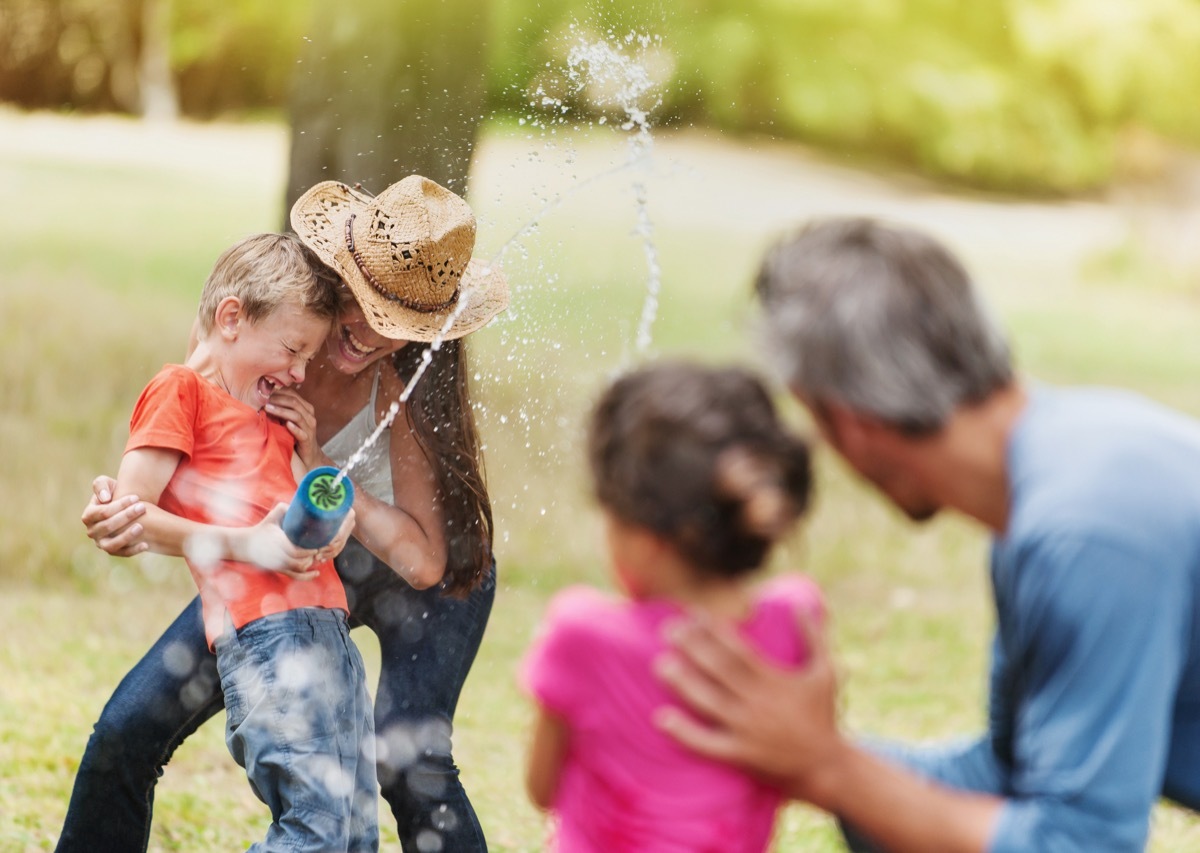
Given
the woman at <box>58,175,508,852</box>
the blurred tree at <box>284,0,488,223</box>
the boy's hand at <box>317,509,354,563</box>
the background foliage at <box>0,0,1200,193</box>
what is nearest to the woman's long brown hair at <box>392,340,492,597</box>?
the woman at <box>58,175,508,852</box>

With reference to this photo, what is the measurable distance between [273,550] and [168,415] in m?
0.30

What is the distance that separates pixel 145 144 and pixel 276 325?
14298 millimetres

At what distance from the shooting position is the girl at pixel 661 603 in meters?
1.60

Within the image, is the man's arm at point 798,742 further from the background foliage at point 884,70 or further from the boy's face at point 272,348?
the background foliage at point 884,70

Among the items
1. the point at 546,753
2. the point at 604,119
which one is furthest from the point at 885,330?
the point at 604,119

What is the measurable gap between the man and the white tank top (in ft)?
3.96

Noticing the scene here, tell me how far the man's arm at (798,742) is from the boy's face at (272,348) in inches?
46.5

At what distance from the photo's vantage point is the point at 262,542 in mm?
2365

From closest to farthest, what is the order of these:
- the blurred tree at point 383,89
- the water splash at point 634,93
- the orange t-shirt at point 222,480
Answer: the orange t-shirt at point 222,480, the water splash at point 634,93, the blurred tree at point 383,89

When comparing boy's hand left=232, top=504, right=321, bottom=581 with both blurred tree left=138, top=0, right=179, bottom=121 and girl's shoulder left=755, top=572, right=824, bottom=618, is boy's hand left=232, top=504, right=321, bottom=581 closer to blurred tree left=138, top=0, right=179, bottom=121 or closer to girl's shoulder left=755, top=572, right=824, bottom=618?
girl's shoulder left=755, top=572, right=824, bottom=618

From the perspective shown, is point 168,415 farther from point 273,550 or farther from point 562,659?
point 562,659

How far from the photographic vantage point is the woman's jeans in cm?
251

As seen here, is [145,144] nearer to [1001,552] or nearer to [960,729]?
[960,729]

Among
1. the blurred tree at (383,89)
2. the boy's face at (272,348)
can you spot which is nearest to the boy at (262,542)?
the boy's face at (272,348)
